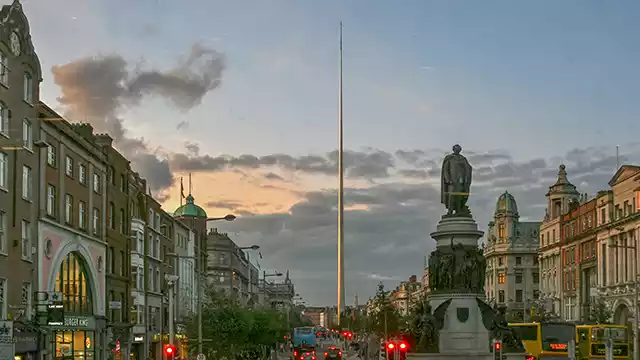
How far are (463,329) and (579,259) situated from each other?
93742 mm

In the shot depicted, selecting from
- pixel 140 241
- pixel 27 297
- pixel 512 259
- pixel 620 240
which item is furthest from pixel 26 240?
pixel 512 259

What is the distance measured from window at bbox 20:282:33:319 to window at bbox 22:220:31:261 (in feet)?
4.93

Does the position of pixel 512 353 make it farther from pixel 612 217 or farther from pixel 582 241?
pixel 582 241

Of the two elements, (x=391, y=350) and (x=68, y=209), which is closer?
(x=391, y=350)

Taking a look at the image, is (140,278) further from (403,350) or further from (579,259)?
(579,259)

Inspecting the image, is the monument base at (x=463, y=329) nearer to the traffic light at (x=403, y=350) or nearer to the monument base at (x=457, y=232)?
the traffic light at (x=403, y=350)

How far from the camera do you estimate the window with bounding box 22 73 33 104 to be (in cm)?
5503

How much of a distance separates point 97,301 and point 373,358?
2390 cm

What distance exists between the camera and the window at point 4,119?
167 ft

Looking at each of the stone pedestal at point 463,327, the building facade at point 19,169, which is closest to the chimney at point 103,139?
the building facade at point 19,169

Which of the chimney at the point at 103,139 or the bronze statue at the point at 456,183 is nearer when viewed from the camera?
the bronze statue at the point at 456,183

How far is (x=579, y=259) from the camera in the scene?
137000 millimetres

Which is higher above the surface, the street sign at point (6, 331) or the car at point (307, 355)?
the street sign at point (6, 331)

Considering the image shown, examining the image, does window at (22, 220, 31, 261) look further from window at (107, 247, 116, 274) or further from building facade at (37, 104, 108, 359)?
window at (107, 247, 116, 274)
